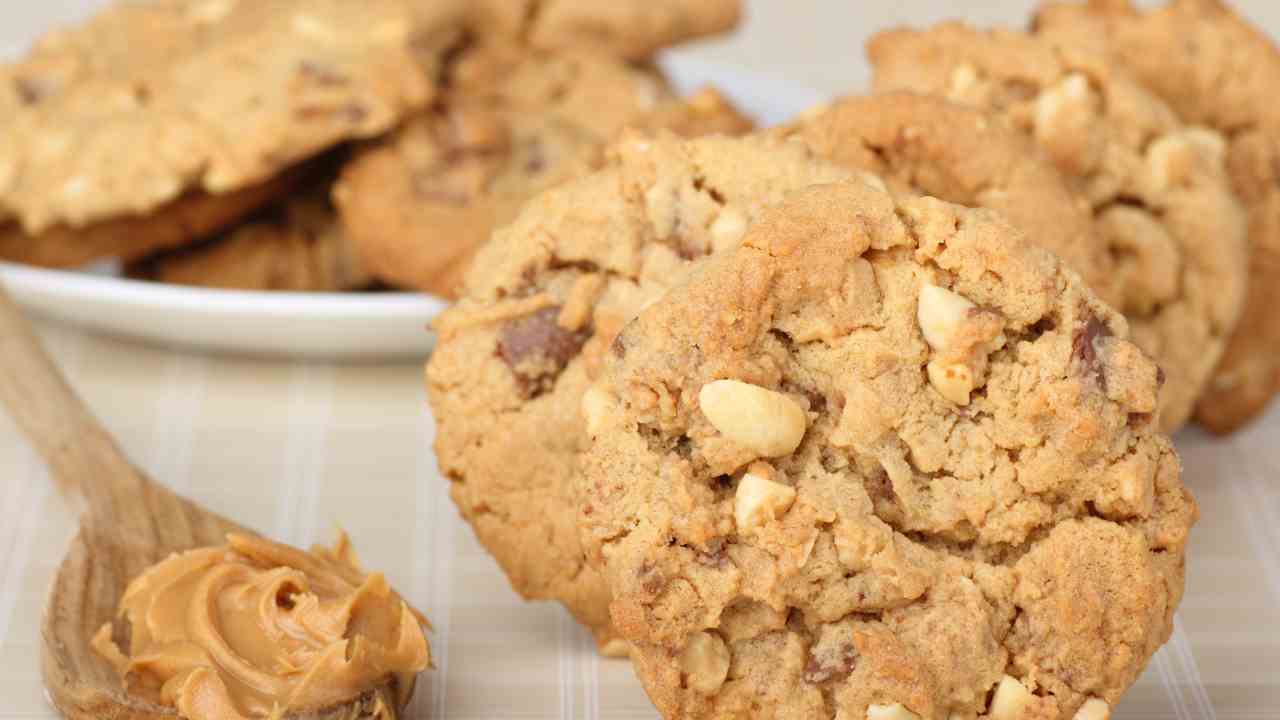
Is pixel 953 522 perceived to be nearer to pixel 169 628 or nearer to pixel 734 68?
pixel 169 628

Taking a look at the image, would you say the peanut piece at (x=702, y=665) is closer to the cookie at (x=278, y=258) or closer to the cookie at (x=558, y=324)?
the cookie at (x=558, y=324)

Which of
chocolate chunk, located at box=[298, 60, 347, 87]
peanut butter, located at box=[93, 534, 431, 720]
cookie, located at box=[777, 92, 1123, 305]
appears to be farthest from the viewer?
chocolate chunk, located at box=[298, 60, 347, 87]

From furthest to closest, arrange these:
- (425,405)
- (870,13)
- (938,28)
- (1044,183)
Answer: (870,13), (425,405), (938,28), (1044,183)

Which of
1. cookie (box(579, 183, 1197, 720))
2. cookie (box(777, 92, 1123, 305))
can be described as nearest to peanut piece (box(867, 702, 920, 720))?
cookie (box(579, 183, 1197, 720))

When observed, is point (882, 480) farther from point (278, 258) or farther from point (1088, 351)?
point (278, 258)

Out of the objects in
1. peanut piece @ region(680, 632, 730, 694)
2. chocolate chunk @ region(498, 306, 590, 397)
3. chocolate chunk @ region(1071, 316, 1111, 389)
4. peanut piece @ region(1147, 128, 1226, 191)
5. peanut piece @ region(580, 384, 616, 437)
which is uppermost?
chocolate chunk @ region(1071, 316, 1111, 389)

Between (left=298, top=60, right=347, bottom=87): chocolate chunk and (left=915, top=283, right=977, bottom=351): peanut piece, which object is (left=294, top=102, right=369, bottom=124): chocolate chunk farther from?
(left=915, top=283, right=977, bottom=351): peanut piece

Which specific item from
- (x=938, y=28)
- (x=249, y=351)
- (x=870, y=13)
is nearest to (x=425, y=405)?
(x=249, y=351)

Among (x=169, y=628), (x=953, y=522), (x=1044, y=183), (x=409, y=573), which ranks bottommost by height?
(x=409, y=573)
